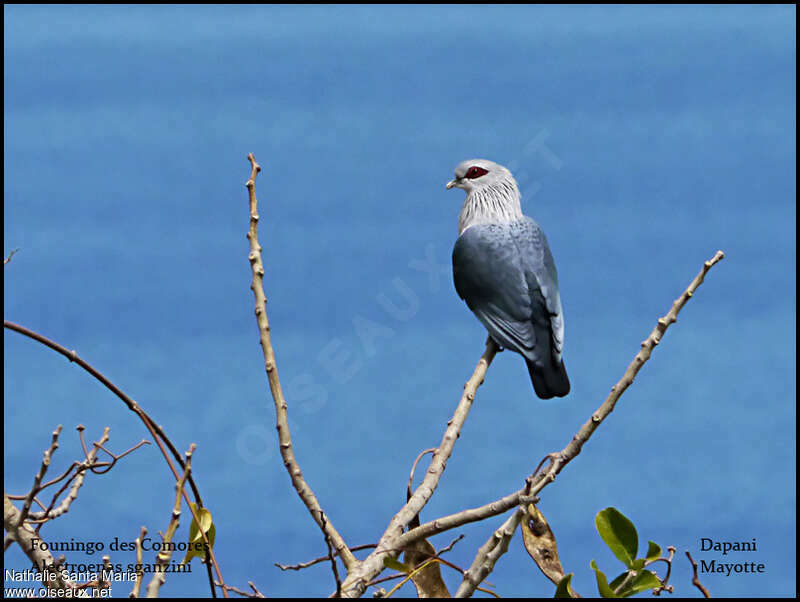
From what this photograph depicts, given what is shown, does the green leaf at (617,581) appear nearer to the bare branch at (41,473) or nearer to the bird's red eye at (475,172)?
the bare branch at (41,473)

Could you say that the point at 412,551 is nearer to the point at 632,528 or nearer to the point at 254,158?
the point at 632,528

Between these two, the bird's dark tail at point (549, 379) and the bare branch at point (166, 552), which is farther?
the bird's dark tail at point (549, 379)

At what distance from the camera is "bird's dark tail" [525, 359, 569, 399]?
2408mm

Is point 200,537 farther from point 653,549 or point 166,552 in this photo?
point 653,549

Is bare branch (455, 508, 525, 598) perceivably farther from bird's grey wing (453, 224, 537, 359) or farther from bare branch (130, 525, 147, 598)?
bird's grey wing (453, 224, 537, 359)

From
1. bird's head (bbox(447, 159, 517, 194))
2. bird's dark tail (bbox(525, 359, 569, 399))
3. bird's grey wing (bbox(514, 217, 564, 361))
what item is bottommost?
bird's dark tail (bbox(525, 359, 569, 399))

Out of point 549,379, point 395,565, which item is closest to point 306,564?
point 395,565

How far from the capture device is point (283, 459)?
5.34 feet

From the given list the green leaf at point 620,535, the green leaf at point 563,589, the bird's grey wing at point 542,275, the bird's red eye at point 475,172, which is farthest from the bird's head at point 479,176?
the green leaf at point 563,589

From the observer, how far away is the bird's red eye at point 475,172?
9.70 ft

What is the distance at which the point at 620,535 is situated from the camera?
1.51 meters

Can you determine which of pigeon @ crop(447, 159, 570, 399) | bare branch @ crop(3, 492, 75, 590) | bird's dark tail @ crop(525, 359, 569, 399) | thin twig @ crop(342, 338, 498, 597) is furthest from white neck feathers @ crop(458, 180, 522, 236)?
bare branch @ crop(3, 492, 75, 590)

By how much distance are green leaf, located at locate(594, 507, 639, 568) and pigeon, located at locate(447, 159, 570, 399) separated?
89 cm

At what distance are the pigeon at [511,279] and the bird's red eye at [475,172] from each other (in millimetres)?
13
